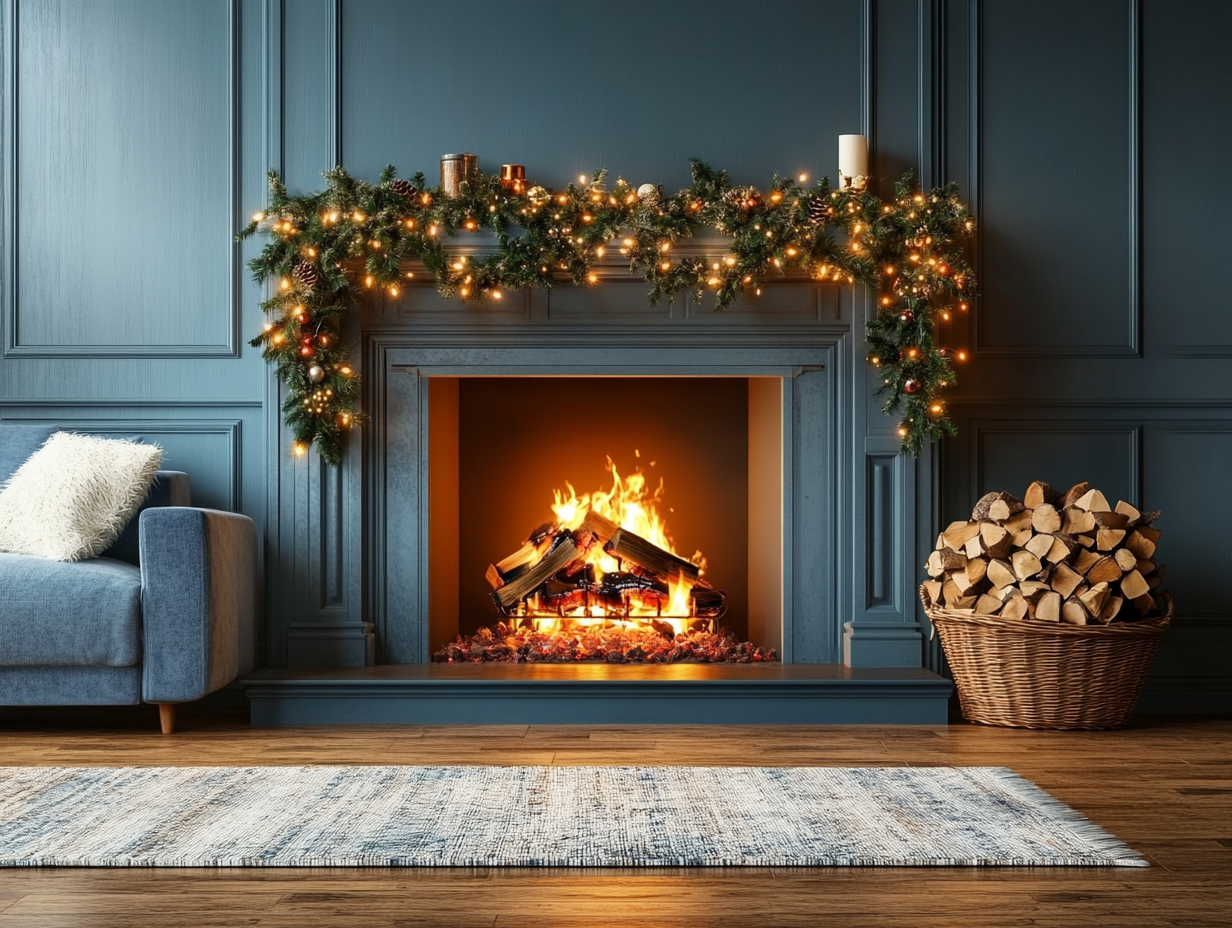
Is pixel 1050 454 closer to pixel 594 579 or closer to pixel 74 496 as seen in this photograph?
pixel 594 579

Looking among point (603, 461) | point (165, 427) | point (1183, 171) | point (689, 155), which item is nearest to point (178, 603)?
point (165, 427)

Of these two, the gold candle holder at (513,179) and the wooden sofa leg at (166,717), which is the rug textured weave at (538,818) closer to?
the wooden sofa leg at (166,717)

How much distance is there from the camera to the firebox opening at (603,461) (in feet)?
13.5

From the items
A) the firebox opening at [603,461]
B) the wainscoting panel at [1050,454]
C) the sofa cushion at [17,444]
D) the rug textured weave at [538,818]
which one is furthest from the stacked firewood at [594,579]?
the sofa cushion at [17,444]

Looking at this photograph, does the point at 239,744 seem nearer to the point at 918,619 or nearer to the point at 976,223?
the point at 918,619

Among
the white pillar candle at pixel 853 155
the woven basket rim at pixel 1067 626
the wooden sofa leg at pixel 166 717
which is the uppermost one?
the white pillar candle at pixel 853 155

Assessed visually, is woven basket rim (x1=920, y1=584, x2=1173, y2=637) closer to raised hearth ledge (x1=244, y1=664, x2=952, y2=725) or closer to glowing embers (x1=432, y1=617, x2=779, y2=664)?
raised hearth ledge (x1=244, y1=664, x2=952, y2=725)

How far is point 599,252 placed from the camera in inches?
136

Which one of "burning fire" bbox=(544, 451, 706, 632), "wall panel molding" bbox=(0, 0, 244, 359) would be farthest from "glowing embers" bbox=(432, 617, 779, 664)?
"wall panel molding" bbox=(0, 0, 244, 359)

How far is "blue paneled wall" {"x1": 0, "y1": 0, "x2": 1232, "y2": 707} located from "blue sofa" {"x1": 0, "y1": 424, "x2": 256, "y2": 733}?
1.89 ft

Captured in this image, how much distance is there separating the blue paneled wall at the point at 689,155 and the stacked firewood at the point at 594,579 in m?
0.81

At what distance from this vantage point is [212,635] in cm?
304

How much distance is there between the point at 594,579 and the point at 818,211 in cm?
134

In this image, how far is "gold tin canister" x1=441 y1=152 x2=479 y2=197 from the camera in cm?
347
